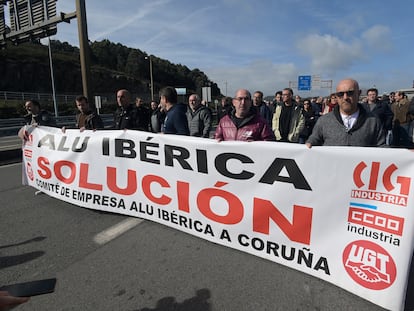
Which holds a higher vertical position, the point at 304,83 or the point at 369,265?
the point at 304,83

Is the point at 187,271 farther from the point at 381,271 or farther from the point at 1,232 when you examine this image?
the point at 1,232

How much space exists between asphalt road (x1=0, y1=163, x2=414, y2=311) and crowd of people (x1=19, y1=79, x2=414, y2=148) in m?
1.29

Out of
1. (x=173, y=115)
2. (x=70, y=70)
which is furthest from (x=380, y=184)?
(x=70, y=70)

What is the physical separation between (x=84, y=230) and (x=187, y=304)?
1.87 m

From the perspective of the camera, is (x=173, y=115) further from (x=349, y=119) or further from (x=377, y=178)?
(x=377, y=178)

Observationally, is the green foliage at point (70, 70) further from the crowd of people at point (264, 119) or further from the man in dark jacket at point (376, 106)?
the man in dark jacket at point (376, 106)

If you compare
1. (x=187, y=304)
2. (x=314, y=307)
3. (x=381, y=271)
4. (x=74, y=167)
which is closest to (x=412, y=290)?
(x=381, y=271)

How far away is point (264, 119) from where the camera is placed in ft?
11.4

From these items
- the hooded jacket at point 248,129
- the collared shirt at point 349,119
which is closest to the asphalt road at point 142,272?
the hooded jacket at point 248,129

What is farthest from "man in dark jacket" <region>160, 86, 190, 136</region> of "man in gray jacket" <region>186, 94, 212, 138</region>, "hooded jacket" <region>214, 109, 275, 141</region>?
"man in gray jacket" <region>186, 94, 212, 138</region>

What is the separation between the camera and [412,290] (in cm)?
226

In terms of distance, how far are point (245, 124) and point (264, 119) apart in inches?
15.7

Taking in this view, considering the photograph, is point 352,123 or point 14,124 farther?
point 14,124

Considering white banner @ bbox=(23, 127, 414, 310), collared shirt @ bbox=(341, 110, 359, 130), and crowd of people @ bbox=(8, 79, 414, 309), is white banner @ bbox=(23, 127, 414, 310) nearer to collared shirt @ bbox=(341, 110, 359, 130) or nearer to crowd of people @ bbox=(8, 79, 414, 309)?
crowd of people @ bbox=(8, 79, 414, 309)
